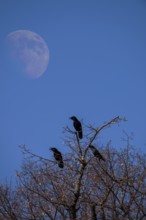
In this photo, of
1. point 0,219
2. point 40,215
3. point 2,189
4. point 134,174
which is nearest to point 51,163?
point 134,174

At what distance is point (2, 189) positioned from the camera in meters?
13.3

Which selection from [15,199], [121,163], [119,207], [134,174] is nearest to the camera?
[119,207]

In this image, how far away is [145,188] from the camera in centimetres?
1017

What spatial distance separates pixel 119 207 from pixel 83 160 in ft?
9.19

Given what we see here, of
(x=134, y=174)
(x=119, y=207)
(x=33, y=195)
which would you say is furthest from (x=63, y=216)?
(x=134, y=174)

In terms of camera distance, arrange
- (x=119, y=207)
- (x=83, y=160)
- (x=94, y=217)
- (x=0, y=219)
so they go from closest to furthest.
Result: 1. (x=83, y=160)
2. (x=94, y=217)
3. (x=119, y=207)
4. (x=0, y=219)

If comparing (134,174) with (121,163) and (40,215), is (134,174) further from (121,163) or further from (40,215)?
(40,215)

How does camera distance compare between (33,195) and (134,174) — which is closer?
(134,174)

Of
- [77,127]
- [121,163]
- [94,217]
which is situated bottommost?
[94,217]

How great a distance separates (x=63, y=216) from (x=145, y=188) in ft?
12.0

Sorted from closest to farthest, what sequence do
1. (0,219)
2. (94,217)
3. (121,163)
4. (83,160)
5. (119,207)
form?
(83,160) → (94,217) → (119,207) → (121,163) → (0,219)

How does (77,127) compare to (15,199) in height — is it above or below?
above

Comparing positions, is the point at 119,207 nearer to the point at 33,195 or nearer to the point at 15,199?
the point at 33,195

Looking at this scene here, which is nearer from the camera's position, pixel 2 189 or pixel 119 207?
pixel 119 207
